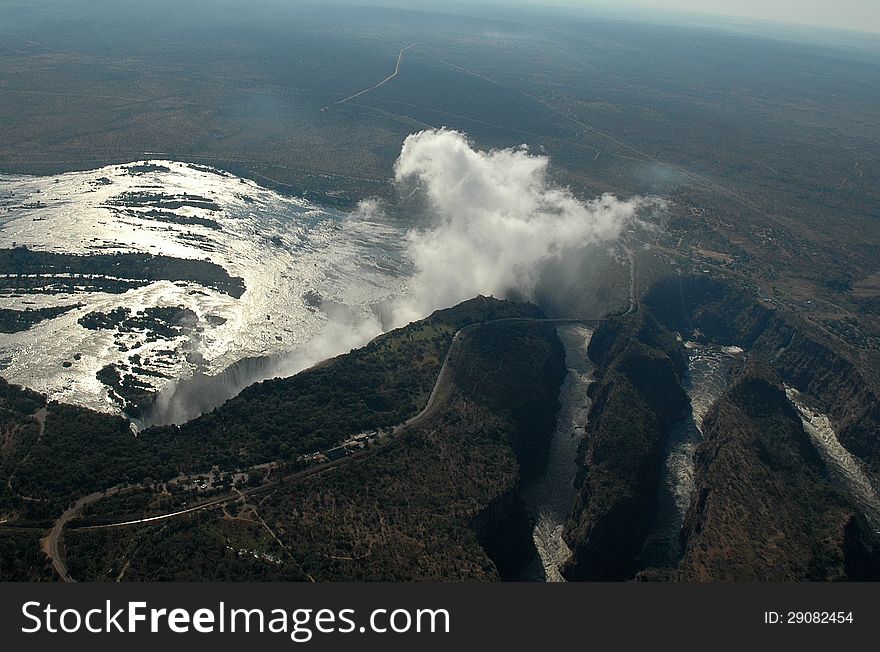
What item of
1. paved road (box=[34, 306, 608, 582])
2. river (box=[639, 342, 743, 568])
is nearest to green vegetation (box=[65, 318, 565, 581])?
paved road (box=[34, 306, 608, 582])

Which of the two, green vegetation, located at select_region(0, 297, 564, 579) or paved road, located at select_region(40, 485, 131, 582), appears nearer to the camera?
paved road, located at select_region(40, 485, 131, 582)

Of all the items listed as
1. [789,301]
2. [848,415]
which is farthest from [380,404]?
[789,301]

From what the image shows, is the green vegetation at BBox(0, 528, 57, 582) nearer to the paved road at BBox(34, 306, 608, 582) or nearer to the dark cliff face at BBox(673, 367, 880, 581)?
the paved road at BBox(34, 306, 608, 582)

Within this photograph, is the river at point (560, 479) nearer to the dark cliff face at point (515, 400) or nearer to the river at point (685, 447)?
the dark cliff face at point (515, 400)

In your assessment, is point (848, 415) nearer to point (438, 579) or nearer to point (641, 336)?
point (641, 336)

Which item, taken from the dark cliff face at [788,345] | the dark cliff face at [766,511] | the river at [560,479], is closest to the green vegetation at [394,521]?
the river at [560,479]

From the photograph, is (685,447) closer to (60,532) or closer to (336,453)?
(336,453)
